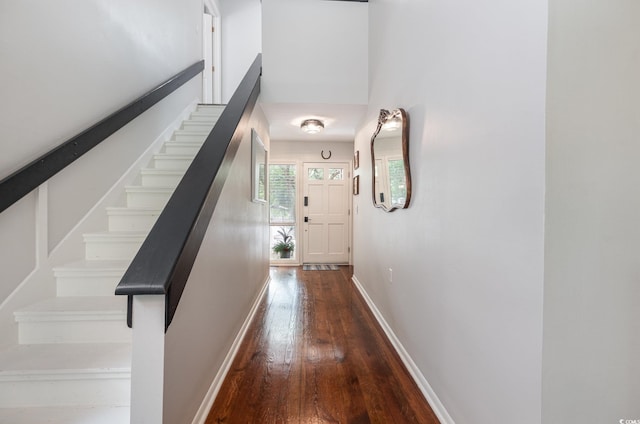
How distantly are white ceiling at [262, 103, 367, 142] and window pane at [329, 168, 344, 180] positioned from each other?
71 cm

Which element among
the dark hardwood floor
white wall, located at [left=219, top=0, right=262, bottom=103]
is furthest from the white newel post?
white wall, located at [left=219, top=0, right=262, bottom=103]

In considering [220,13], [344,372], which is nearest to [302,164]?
[220,13]

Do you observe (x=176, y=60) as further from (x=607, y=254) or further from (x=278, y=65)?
(x=607, y=254)

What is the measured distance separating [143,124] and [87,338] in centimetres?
183

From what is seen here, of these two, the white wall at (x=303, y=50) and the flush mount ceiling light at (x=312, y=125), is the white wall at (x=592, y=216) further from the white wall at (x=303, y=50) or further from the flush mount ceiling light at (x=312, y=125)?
the flush mount ceiling light at (x=312, y=125)

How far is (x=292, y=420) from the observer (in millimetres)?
1418

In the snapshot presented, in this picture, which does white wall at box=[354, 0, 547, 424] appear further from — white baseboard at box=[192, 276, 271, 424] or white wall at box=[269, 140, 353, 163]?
white wall at box=[269, 140, 353, 163]

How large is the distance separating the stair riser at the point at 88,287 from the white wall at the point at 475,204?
179 centimetres

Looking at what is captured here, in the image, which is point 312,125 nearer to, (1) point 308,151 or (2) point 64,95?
(1) point 308,151

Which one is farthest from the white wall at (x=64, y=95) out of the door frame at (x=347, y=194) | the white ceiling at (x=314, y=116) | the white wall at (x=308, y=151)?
the door frame at (x=347, y=194)

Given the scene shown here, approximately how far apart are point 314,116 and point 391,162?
165 cm

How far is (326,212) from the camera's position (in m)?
5.12

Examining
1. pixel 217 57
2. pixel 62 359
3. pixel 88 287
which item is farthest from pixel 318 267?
pixel 217 57

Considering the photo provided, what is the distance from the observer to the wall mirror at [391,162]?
1.90m
